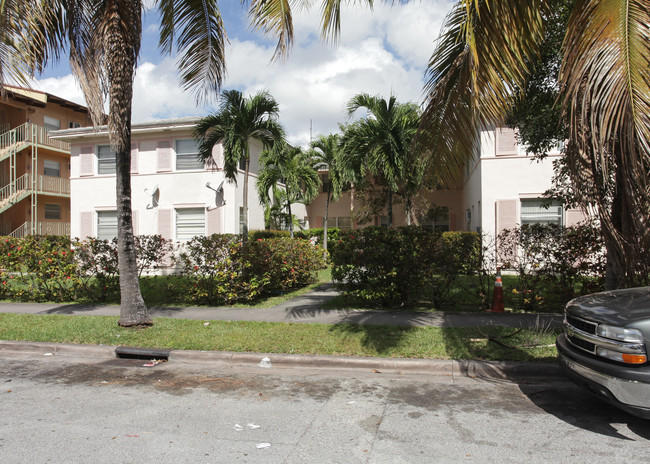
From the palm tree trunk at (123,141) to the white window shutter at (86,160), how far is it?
13841 mm

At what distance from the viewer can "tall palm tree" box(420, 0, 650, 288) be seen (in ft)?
14.3

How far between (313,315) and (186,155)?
12.5m

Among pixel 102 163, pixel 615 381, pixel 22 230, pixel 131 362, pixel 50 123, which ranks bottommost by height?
pixel 131 362

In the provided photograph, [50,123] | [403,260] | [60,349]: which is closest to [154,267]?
[60,349]

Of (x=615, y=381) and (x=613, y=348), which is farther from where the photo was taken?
(x=613, y=348)

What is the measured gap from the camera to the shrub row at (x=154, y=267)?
10.4m

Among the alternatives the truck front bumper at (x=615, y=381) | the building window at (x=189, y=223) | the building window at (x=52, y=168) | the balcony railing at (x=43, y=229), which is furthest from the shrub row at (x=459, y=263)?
the building window at (x=52, y=168)

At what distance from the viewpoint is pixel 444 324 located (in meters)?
8.12

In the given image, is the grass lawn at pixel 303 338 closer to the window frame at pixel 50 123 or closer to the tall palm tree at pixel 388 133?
the tall palm tree at pixel 388 133

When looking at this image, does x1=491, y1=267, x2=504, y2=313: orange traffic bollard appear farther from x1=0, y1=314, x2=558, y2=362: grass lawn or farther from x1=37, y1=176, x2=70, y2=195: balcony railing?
x1=37, y1=176, x2=70, y2=195: balcony railing

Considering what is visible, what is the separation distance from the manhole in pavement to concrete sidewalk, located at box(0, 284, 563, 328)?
223 centimetres

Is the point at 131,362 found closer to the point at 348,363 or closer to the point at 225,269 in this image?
the point at 348,363

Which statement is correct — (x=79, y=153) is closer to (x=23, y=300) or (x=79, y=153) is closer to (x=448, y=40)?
(x=23, y=300)

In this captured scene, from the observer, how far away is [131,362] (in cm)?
687
